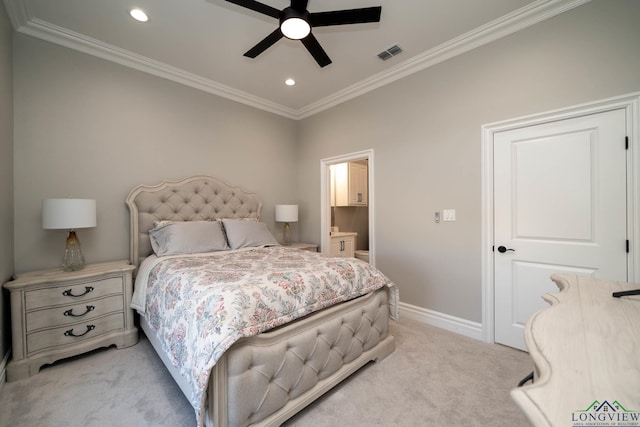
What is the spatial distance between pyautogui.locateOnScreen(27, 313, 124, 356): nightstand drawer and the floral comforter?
8.7 inches

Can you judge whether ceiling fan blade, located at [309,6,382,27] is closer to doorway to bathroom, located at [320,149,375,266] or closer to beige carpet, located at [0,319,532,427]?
doorway to bathroom, located at [320,149,375,266]

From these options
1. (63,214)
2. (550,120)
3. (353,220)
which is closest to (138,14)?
(63,214)

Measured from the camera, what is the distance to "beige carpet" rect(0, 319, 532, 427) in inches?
63.0

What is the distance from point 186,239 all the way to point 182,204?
2.03 feet

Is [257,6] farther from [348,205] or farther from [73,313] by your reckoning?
[348,205]

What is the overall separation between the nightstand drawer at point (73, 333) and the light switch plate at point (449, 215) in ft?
10.9

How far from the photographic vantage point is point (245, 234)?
10.4 feet

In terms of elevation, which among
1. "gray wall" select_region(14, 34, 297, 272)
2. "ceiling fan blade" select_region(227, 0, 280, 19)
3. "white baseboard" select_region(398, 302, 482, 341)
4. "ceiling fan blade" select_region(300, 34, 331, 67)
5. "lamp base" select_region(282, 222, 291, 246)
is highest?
"ceiling fan blade" select_region(227, 0, 280, 19)

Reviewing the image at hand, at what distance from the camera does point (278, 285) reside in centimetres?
162

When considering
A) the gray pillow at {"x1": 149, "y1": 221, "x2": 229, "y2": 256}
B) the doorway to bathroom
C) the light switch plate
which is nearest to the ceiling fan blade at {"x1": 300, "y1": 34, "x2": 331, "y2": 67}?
the doorway to bathroom

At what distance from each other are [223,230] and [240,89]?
6.52 ft

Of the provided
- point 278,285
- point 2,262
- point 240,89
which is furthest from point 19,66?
point 278,285

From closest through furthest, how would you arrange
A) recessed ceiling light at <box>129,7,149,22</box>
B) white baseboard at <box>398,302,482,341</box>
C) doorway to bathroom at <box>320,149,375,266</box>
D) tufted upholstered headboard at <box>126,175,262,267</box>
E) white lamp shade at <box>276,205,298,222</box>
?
1. recessed ceiling light at <box>129,7,149,22</box>
2. white baseboard at <box>398,302,482,341</box>
3. tufted upholstered headboard at <box>126,175,262,267</box>
4. doorway to bathroom at <box>320,149,375,266</box>
5. white lamp shade at <box>276,205,298,222</box>

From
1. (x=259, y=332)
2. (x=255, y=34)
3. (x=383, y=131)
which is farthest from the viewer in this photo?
(x=383, y=131)
